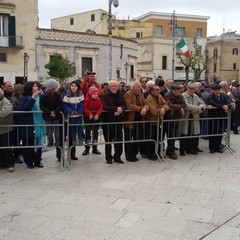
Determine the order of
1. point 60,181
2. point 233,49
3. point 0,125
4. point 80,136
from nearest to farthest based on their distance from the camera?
1. point 60,181
2. point 0,125
3. point 80,136
4. point 233,49

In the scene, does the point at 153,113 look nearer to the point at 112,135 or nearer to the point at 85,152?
the point at 112,135

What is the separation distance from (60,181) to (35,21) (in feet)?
101

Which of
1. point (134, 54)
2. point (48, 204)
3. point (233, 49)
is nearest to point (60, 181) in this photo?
point (48, 204)

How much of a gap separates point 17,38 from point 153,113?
93.3 feet

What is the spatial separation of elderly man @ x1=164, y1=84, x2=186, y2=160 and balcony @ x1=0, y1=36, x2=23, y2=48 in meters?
27.6

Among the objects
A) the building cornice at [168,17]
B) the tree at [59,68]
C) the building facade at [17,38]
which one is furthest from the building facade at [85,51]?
the building cornice at [168,17]

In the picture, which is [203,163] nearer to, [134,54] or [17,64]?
[17,64]

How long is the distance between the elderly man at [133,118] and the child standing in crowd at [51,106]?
4.81 ft

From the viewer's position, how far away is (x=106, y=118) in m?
7.36

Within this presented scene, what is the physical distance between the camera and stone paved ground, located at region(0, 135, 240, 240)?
4.07 meters

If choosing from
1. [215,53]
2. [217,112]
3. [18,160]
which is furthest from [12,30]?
[215,53]

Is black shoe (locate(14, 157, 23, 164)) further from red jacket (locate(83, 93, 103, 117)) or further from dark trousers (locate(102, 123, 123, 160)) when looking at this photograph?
dark trousers (locate(102, 123, 123, 160))

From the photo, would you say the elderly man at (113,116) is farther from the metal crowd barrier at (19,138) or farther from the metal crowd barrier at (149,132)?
the metal crowd barrier at (19,138)

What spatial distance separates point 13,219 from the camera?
4.41 meters
